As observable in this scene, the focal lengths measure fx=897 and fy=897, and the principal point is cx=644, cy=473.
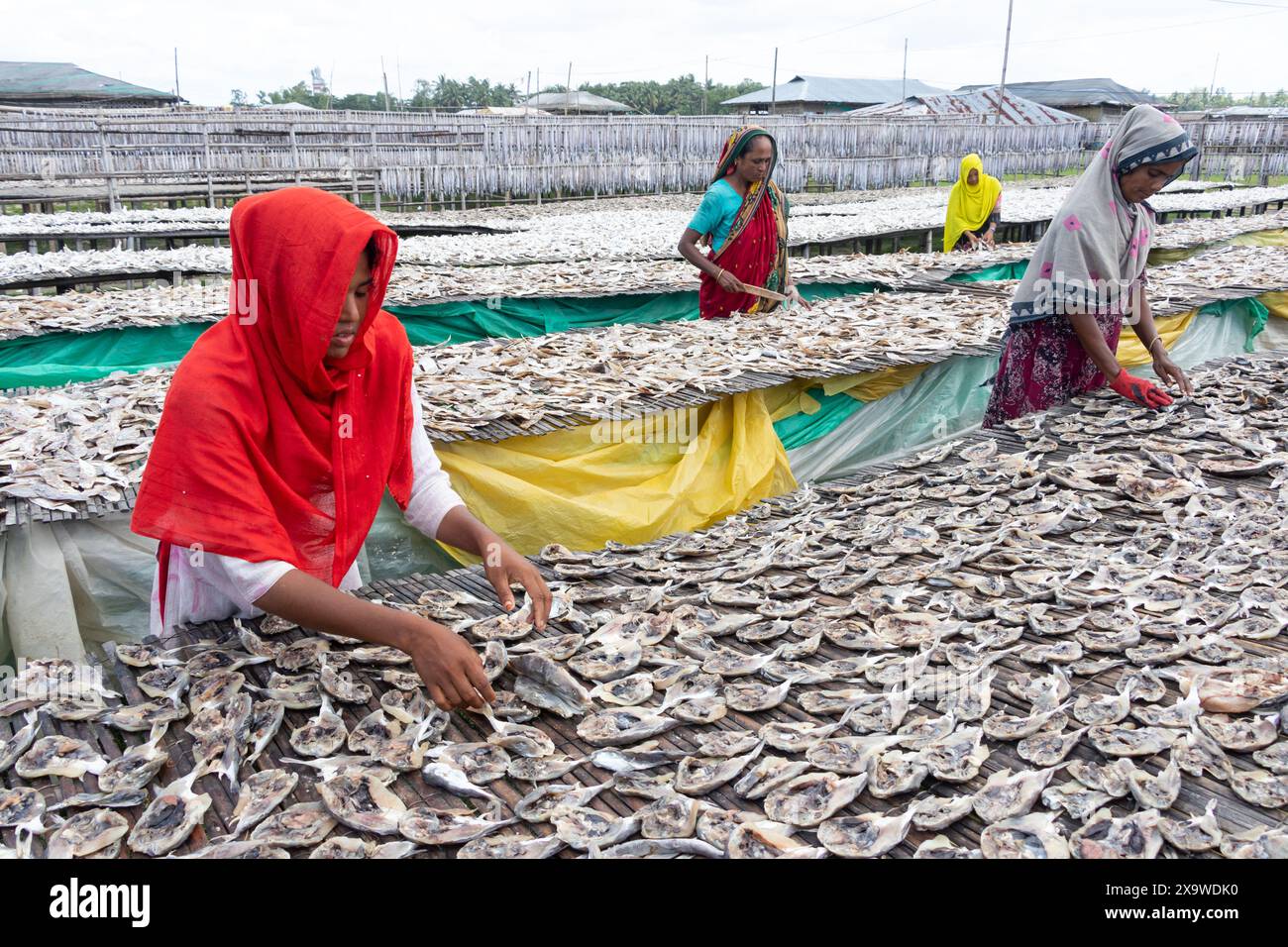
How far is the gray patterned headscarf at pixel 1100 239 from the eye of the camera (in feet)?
10.4

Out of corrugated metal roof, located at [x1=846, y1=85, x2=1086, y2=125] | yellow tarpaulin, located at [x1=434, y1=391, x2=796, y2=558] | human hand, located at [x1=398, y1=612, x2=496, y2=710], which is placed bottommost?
yellow tarpaulin, located at [x1=434, y1=391, x2=796, y2=558]

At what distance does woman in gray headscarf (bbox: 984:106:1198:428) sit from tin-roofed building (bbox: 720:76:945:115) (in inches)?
1145

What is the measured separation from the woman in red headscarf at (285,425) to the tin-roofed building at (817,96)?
31.2m

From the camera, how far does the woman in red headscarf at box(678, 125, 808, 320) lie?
16.0 ft

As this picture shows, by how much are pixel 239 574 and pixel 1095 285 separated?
10.1 ft

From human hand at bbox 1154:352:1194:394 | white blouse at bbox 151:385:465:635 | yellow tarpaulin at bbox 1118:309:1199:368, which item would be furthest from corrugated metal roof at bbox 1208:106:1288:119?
white blouse at bbox 151:385:465:635

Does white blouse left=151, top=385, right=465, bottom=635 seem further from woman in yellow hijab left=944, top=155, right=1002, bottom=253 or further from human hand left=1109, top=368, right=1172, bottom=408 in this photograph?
woman in yellow hijab left=944, top=155, right=1002, bottom=253

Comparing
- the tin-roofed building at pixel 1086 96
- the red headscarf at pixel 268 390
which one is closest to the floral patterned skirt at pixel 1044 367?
the red headscarf at pixel 268 390

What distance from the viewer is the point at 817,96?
3130 cm

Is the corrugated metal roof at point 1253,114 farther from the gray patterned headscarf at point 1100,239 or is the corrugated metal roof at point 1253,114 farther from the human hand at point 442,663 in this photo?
the human hand at point 442,663

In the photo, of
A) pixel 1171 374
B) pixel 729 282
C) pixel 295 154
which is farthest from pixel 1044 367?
pixel 295 154

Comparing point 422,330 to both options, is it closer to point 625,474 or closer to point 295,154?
point 625,474

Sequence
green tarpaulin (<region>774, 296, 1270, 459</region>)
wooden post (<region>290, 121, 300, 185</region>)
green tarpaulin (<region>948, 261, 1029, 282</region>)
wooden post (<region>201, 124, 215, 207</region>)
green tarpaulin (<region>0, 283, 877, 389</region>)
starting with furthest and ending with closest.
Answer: wooden post (<region>290, 121, 300, 185</region>) → wooden post (<region>201, 124, 215, 207</region>) → green tarpaulin (<region>948, 261, 1029, 282</region>) → green tarpaulin (<region>0, 283, 877, 389</region>) → green tarpaulin (<region>774, 296, 1270, 459</region>)

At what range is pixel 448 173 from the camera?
1445 centimetres
